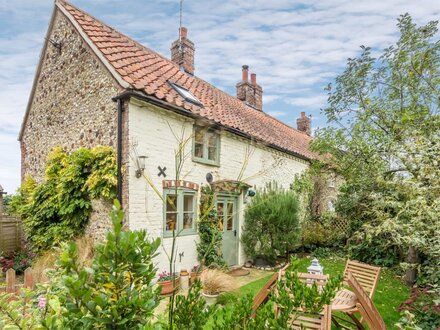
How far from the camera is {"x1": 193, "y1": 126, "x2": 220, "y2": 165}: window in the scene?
30.6ft

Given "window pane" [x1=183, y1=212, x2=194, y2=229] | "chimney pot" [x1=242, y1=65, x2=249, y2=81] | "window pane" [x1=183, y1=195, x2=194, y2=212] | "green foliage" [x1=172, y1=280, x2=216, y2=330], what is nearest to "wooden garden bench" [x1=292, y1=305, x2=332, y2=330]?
"green foliage" [x1=172, y1=280, x2=216, y2=330]

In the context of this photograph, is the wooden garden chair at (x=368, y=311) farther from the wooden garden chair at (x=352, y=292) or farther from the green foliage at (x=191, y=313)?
the green foliage at (x=191, y=313)

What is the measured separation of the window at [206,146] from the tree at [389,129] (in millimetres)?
4866

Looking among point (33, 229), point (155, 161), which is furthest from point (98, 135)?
point (33, 229)

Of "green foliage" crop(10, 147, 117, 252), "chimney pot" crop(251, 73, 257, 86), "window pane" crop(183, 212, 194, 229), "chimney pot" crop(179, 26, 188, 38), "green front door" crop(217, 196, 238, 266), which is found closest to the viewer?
"green foliage" crop(10, 147, 117, 252)

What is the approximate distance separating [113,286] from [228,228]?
9.07 m

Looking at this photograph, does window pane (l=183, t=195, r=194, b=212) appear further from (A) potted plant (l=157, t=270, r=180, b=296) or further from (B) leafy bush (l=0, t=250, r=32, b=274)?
(B) leafy bush (l=0, t=250, r=32, b=274)

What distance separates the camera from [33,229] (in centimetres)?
898

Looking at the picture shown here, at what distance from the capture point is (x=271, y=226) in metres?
10.5

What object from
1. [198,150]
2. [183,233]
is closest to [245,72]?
[198,150]

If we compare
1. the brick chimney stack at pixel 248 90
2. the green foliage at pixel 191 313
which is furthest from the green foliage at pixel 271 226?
the green foliage at pixel 191 313

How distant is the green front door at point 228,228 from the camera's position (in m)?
10.1

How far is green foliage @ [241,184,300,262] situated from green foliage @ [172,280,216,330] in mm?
8508

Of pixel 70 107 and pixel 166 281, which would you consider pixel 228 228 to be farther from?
pixel 70 107
